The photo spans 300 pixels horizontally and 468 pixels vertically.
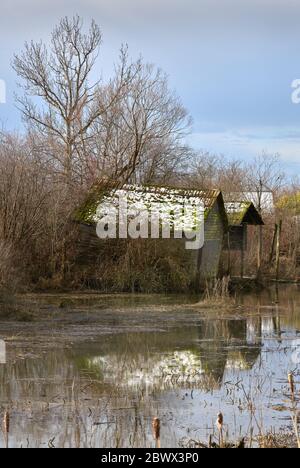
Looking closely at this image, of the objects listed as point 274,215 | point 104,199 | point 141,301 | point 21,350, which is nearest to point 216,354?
point 21,350

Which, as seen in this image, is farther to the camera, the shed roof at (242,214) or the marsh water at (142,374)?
the shed roof at (242,214)

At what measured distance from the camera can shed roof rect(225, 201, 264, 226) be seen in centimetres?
3697

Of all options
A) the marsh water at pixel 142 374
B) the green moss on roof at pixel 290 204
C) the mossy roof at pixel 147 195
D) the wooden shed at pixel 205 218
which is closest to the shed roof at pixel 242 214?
the wooden shed at pixel 205 218

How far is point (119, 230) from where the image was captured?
103 ft

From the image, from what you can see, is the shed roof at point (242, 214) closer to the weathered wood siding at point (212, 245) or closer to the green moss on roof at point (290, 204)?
the weathered wood siding at point (212, 245)

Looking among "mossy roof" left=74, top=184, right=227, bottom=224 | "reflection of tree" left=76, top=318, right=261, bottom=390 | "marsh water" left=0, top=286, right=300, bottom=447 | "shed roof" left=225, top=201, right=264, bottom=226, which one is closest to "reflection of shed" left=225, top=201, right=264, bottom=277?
"shed roof" left=225, top=201, right=264, bottom=226

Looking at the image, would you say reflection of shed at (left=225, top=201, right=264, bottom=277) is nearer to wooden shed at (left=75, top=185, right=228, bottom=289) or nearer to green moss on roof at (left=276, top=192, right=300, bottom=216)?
wooden shed at (left=75, top=185, right=228, bottom=289)

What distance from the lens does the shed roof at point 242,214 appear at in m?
37.0

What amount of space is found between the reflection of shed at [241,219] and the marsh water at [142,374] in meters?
14.2

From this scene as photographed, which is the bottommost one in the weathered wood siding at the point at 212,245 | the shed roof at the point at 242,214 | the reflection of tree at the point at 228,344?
the reflection of tree at the point at 228,344

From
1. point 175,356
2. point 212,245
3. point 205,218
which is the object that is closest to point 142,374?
point 175,356

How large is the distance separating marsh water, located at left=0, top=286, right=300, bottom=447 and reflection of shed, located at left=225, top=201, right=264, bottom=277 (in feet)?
46.5

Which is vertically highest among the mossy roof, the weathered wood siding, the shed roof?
the mossy roof

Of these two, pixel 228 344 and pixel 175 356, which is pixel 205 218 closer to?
pixel 228 344
